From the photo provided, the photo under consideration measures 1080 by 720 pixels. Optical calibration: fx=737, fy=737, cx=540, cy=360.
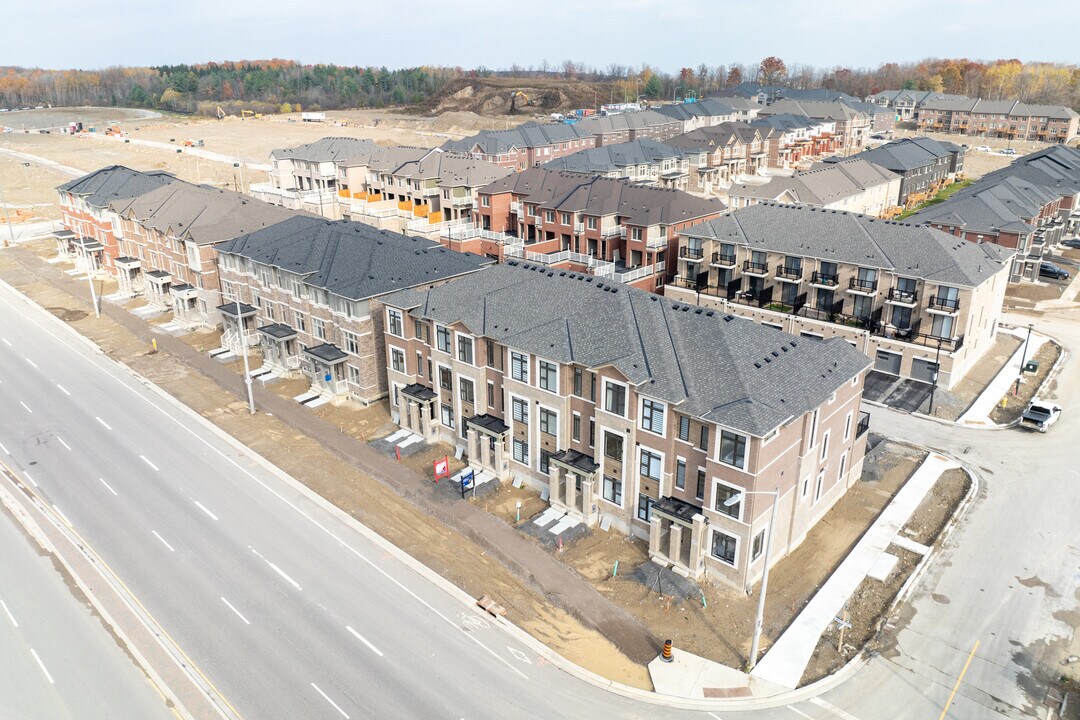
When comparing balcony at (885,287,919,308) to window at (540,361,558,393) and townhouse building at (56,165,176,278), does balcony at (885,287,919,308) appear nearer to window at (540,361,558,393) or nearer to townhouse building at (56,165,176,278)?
window at (540,361,558,393)

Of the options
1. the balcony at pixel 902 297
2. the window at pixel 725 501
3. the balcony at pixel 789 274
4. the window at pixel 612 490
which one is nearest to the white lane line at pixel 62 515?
the window at pixel 612 490

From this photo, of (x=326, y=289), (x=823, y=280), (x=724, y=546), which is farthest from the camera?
(x=823, y=280)

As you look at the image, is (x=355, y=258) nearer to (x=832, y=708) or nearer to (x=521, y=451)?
(x=521, y=451)

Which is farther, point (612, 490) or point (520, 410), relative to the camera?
point (520, 410)

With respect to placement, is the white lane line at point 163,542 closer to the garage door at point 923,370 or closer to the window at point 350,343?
the window at point 350,343

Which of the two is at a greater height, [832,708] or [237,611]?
[237,611]

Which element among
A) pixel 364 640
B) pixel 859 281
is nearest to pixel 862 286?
pixel 859 281

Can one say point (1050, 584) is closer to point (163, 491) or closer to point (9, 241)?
point (163, 491)
